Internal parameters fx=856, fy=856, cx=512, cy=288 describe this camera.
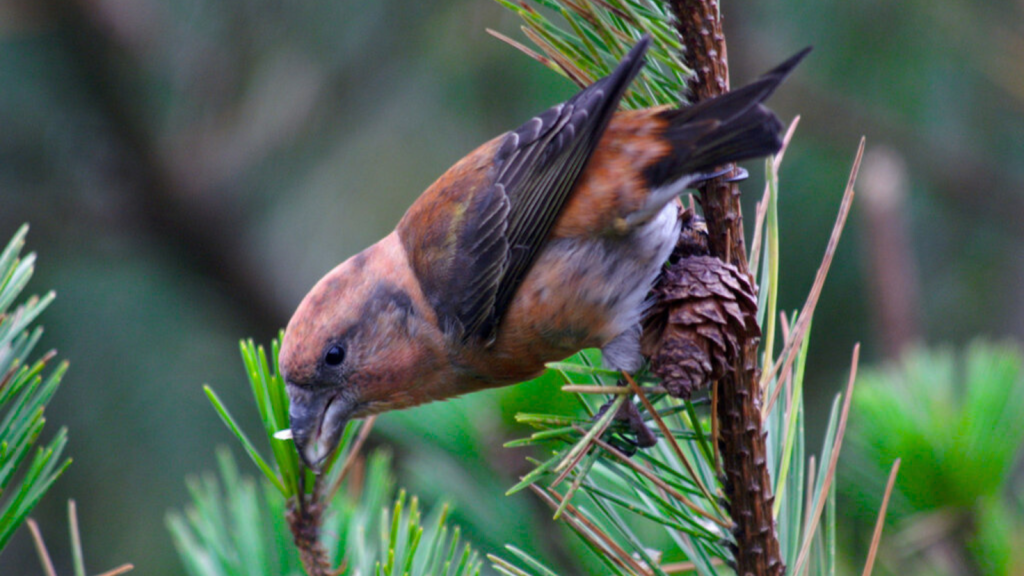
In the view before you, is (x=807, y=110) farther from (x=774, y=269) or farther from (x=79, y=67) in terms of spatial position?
(x=79, y=67)

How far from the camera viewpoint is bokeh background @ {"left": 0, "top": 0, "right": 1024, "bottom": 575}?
11.4ft

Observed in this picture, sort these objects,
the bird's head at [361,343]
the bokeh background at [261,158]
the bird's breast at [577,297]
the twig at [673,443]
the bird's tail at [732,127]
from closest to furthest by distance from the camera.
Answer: the twig at [673,443] < the bird's tail at [732,127] < the bird's breast at [577,297] < the bird's head at [361,343] < the bokeh background at [261,158]

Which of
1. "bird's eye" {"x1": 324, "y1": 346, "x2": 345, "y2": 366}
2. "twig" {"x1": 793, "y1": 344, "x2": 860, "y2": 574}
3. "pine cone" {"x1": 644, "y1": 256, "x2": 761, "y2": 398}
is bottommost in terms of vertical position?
"twig" {"x1": 793, "y1": 344, "x2": 860, "y2": 574}

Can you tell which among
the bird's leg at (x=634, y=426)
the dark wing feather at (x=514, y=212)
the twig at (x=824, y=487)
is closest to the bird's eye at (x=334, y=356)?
the dark wing feather at (x=514, y=212)

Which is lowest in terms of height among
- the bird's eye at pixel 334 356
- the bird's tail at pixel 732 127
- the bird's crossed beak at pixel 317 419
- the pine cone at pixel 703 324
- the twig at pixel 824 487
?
the twig at pixel 824 487

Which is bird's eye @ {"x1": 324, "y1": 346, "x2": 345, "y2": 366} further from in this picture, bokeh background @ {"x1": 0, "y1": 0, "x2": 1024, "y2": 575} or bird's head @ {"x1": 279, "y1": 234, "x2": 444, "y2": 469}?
bokeh background @ {"x1": 0, "y1": 0, "x2": 1024, "y2": 575}

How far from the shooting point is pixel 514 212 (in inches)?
84.0

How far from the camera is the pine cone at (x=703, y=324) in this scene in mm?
1364

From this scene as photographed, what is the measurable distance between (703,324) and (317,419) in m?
0.87

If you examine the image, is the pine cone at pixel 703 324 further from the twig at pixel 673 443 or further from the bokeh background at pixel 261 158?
the bokeh background at pixel 261 158

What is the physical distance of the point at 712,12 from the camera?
1424mm

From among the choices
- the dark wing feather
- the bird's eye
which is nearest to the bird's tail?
the dark wing feather

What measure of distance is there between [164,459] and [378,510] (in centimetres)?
248

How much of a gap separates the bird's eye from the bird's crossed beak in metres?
0.07
